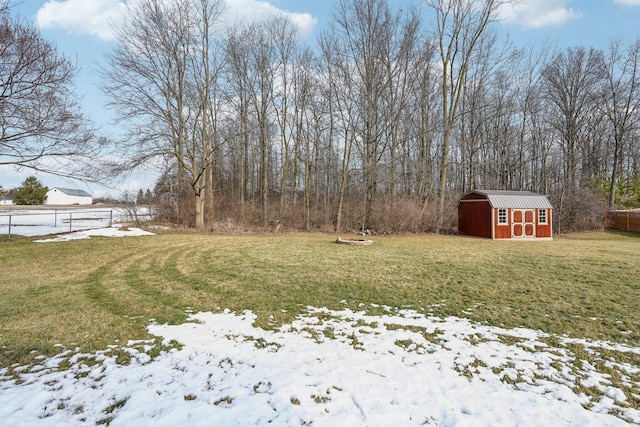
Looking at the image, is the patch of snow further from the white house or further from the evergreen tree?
the white house

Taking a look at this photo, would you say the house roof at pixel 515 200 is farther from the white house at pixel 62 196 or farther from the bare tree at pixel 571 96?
the white house at pixel 62 196

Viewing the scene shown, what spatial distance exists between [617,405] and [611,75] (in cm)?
3125

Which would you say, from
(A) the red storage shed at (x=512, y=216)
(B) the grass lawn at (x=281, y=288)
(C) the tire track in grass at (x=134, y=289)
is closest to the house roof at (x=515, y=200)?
(A) the red storage shed at (x=512, y=216)

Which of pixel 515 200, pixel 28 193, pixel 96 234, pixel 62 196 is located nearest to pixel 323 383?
pixel 96 234

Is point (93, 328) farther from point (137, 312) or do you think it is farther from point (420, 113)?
point (420, 113)

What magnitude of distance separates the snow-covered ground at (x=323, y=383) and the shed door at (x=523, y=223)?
14725 mm

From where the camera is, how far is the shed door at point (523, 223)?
16.9 metres

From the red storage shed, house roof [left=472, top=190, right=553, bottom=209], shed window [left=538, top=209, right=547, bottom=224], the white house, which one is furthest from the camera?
the white house

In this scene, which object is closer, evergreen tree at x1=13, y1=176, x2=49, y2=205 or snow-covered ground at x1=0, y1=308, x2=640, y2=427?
snow-covered ground at x1=0, y1=308, x2=640, y2=427

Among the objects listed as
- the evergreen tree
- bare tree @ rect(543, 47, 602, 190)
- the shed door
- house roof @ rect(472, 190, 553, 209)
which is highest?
bare tree @ rect(543, 47, 602, 190)

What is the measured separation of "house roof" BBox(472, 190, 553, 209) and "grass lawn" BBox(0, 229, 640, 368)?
6.14 metres

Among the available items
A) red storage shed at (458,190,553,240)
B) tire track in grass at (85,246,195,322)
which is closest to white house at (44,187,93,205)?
tire track in grass at (85,246,195,322)

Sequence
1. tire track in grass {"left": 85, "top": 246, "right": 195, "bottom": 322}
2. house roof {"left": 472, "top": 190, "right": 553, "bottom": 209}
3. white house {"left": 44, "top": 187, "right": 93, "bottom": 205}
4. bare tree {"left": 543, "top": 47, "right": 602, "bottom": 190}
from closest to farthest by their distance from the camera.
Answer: tire track in grass {"left": 85, "top": 246, "right": 195, "bottom": 322}
house roof {"left": 472, "top": 190, "right": 553, "bottom": 209}
bare tree {"left": 543, "top": 47, "right": 602, "bottom": 190}
white house {"left": 44, "top": 187, "right": 93, "bottom": 205}

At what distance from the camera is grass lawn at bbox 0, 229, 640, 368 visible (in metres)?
4.33
